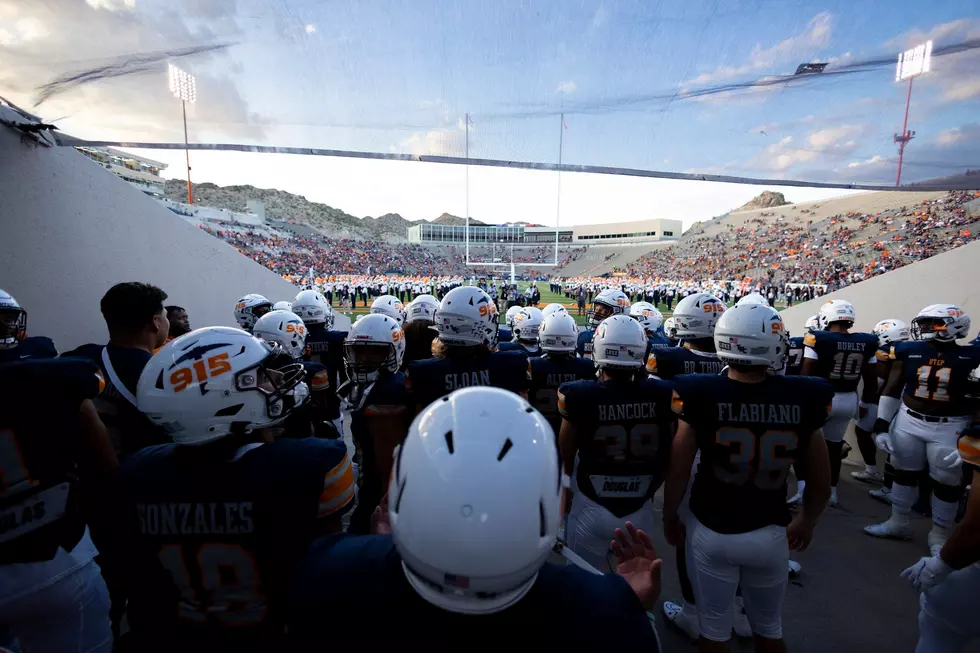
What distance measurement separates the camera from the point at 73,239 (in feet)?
23.0

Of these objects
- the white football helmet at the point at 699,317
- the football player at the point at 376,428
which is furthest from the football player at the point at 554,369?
the football player at the point at 376,428

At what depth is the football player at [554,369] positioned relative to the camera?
4.61 meters

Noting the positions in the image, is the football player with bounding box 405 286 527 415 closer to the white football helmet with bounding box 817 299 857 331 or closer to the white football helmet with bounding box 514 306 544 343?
the white football helmet with bounding box 514 306 544 343

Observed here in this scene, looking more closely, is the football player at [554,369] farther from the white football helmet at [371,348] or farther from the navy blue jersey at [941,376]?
the navy blue jersey at [941,376]

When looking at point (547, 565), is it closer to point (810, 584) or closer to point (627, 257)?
point (810, 584)

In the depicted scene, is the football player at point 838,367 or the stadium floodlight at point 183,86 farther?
the stadium floodlight at point 183,86

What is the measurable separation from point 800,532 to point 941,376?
348cm

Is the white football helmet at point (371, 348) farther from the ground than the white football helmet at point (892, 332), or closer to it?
farther from the ground

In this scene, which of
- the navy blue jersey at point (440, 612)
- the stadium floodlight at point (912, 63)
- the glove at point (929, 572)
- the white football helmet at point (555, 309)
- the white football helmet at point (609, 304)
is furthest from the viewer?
the white football helmet at point (609, 304)

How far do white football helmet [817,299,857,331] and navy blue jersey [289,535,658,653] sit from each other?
6.88 metres

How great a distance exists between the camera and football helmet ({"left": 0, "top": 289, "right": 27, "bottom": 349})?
11.5 ft

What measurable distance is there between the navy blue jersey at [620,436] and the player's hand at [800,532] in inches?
34.0

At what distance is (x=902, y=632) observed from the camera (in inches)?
146

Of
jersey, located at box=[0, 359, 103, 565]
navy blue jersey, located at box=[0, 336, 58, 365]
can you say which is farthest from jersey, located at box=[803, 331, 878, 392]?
navy blue jersey, located at box=[0, 336, 58, 365]
